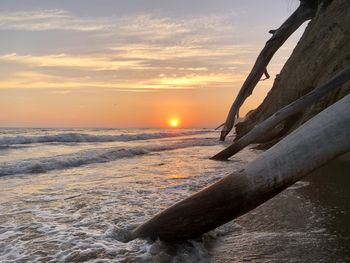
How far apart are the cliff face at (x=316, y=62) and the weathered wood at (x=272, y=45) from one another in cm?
55

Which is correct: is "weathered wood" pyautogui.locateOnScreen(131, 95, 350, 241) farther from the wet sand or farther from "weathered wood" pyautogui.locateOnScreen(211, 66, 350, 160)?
"weathered wood" pyautogui.locateOnScreen(211, 66, 350, 160)

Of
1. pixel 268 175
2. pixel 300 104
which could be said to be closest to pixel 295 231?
pixel 268 175

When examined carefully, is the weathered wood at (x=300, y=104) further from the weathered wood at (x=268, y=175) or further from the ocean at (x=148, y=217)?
the weathered wood at (x=268, y=175)

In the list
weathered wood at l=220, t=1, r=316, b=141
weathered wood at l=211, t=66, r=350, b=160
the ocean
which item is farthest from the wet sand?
weathered wood at l=220, t=1, r=316, b=141

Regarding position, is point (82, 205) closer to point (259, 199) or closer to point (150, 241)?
point (150, 241)

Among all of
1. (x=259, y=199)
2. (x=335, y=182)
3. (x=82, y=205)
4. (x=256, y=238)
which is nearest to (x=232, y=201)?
(x=259, y=199)

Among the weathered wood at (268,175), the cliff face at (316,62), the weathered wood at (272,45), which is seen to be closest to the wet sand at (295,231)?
the weathered wood at (268,175)

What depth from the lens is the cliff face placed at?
369 inches

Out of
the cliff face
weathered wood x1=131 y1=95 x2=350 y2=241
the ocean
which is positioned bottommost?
the ocean

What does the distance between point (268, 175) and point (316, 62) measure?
945cm

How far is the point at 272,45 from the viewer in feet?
36.8

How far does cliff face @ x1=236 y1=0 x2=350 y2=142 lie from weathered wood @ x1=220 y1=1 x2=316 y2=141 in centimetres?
55

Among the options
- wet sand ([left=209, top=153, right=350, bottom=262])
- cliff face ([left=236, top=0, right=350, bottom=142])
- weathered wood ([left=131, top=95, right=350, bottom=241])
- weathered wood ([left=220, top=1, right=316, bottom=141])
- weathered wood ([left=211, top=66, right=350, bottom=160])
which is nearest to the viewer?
weathered wood ([left=131, top=95, right=350, bottom=241])

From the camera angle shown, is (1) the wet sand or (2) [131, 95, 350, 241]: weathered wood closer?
(2) [131, 95, 350, 241]: weathered wood
